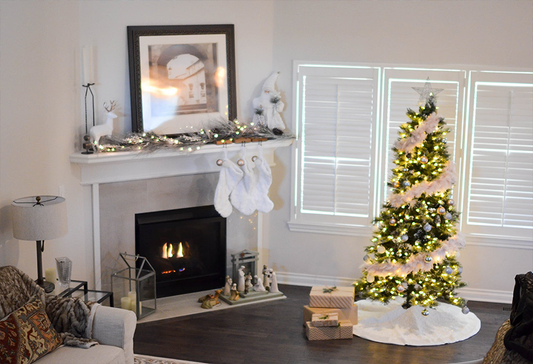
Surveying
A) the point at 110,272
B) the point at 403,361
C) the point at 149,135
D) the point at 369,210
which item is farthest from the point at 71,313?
the point at 369,210

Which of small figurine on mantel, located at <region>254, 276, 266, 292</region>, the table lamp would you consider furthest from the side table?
small figurine on mantel, located at <region>254, 276, 266, 292</region>

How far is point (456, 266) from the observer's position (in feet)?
15.9

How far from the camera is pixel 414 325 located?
4816 mm

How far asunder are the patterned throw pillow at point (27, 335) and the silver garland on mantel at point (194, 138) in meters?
1.58

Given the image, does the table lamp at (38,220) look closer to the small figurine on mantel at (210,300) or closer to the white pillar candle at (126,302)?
the white pillar candle at (126,302)

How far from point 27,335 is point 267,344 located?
185 cm

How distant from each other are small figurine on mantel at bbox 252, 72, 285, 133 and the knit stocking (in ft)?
1.68

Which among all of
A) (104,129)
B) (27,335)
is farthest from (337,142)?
(27,335)

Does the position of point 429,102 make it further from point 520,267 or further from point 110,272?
point 110,272

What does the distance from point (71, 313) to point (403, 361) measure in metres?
2.29

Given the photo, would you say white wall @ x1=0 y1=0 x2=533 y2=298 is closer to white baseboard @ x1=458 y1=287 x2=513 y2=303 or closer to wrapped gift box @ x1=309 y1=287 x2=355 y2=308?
white baseboard @ x1=458 y1=287 x2=513 y2=303

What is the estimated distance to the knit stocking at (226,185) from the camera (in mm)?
5285

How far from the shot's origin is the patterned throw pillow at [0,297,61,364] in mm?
3244

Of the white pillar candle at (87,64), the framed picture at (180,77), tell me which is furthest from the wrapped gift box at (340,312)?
the white pillar candle at (87,64)
